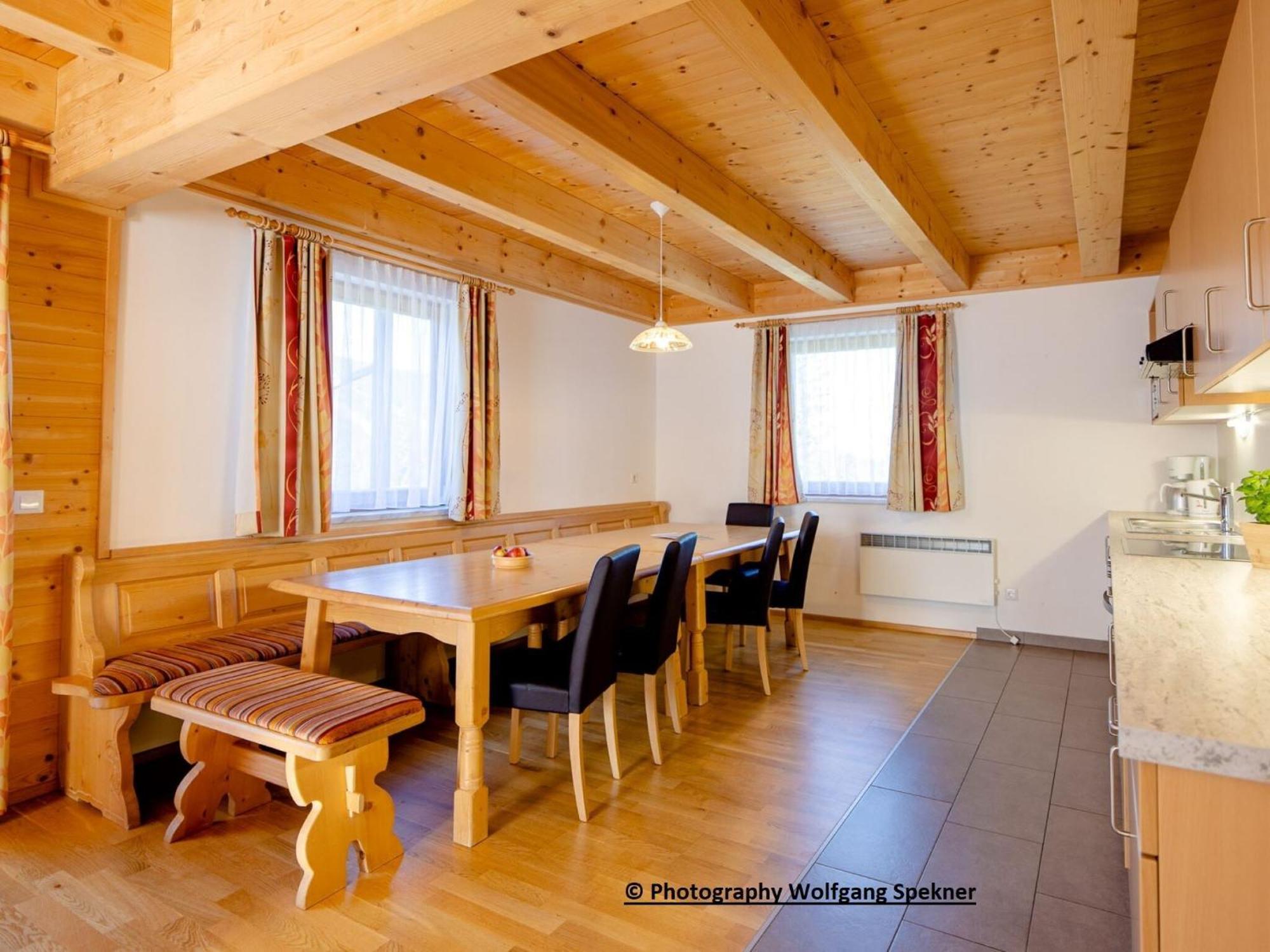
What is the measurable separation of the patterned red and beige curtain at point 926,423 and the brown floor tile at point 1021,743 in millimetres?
1851

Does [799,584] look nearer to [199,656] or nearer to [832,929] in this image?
[832,929]

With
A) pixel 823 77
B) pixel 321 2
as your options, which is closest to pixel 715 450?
pixel 823 77

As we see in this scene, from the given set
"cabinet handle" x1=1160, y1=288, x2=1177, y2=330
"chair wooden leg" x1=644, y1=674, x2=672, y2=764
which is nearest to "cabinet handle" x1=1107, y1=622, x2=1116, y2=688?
"cabinet handle" x1=1160, y1=288, x2=1177, y2=330

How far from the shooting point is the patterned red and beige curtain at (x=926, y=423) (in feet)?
16.2

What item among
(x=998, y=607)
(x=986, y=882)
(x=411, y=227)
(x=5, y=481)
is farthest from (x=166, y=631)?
(x=998, y=607)

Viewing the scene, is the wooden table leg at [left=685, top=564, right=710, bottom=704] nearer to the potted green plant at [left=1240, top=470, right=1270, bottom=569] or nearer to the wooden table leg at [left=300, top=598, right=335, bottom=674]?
the wooden table leg at [left=300, top=598, right=335, bottom=674]

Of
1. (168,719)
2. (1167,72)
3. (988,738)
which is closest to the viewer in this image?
(1167,72)

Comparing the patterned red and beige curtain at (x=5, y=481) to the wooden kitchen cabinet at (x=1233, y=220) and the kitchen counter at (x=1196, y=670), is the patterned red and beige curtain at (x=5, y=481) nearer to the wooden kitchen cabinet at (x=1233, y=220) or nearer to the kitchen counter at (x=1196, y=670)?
the kitchen counter at (x=1196, y=670)

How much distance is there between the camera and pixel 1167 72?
2.54 meters

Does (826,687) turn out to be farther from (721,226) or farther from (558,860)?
(721,226)

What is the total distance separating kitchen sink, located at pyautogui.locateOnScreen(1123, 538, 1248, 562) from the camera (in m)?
2.47

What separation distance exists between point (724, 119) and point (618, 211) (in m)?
1.22

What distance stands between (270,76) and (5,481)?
5.47 feet

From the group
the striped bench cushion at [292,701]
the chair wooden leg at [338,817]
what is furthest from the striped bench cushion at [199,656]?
the chair wooden leg at [338,817]
